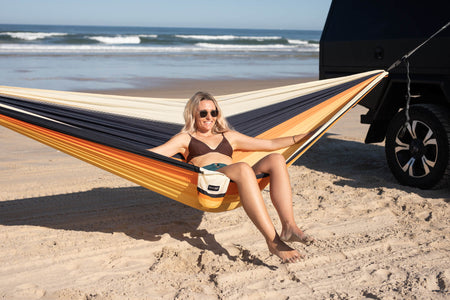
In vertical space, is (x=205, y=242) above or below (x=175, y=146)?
below

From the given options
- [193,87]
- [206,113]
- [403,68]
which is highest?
[403,68]

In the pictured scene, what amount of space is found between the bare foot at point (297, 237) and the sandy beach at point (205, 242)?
0.75 ft

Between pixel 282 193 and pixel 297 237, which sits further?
pixel 282 193

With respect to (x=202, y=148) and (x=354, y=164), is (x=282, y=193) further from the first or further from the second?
(x=354, y=164)

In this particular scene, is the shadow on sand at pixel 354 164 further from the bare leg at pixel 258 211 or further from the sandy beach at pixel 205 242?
the bare leg at pixel 258 211

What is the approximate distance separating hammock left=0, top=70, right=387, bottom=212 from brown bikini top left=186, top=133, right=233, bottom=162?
0.25 meters

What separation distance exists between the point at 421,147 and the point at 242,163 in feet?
6.90

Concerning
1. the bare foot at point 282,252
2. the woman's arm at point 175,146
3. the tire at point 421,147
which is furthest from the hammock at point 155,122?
the tire at point 421,147

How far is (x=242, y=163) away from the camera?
2.93 meters

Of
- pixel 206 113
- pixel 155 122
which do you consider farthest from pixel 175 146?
pixel 155 122

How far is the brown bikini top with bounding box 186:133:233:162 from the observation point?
3.39 m

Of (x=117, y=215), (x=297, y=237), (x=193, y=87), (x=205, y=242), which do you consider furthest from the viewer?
(x=193, y=87)

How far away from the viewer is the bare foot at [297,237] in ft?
9.04

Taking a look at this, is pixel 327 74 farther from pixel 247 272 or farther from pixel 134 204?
pixel 247 272
